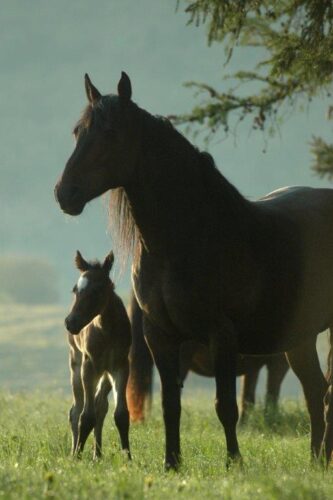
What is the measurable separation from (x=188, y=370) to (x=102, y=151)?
6.88 m

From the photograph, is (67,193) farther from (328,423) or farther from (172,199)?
(328,423)

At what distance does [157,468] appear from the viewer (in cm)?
734

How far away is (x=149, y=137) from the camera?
7.02m

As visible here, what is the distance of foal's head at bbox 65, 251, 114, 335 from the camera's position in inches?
316

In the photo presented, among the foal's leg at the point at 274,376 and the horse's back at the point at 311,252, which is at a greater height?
the horse's back at the point at 311,252

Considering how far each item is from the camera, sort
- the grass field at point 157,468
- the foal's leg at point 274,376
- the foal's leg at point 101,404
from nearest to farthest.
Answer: the grass field at point 157,468, the foal's leg at point 101,404, the foal's leg at point 274,376

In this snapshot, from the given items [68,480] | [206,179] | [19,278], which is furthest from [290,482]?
[19,278]

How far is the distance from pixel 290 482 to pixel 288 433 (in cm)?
681

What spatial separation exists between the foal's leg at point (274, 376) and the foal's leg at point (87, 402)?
5.56m

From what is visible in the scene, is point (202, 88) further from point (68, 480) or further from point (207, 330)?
point (68, 480)

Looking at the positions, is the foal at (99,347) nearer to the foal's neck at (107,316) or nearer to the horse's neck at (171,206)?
the foal's neck at (107,316)

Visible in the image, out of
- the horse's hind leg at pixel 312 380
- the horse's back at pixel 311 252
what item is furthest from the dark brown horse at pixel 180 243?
the horse's hind leg at pixel 312 380

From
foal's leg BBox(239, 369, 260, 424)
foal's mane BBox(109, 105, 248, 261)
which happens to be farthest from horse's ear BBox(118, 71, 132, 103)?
foal's leg BBox(239, 369, 260, 424)

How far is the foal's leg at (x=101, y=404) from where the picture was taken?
28.7 feet
